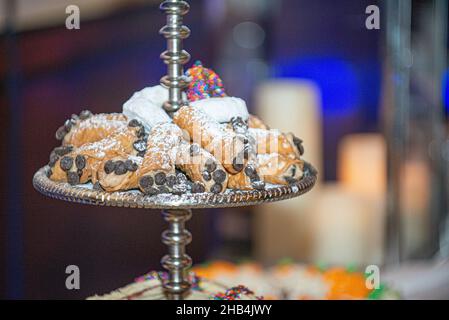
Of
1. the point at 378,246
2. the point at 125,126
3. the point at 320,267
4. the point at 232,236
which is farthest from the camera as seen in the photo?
the point at 232,236

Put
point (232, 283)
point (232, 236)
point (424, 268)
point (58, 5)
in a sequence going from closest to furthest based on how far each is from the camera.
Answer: point (232, 283) → point (58, 5) → point (424, 268) → point (232, 236)

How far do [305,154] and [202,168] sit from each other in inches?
62.7

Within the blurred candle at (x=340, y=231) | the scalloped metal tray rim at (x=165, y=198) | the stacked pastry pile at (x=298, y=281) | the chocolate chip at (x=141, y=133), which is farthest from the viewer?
the blurred candle at (x=340, y=231)

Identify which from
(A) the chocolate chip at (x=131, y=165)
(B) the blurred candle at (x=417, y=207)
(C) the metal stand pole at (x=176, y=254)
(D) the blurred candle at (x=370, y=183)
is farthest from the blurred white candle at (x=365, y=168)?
(A) the chocolate chip at (x=131, y=165)

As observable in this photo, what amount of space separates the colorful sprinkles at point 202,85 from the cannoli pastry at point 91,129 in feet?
0.39

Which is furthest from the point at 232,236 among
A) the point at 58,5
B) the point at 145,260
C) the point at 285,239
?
the point at 58,5

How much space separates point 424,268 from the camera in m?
2.00

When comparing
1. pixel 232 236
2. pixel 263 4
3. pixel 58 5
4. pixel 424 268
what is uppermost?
pixel 263 4

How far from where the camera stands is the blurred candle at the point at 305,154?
241 centimetres

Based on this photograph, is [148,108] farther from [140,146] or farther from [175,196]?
[175,196]

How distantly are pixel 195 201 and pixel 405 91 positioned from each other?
1.57m

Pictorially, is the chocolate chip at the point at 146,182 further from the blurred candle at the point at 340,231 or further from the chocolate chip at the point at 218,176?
the blurred candle at the point at 340,231

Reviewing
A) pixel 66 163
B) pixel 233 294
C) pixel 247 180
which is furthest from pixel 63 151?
pixel 233 294

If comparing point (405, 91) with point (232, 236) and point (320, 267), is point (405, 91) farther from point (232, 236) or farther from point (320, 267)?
point (232, 236)
